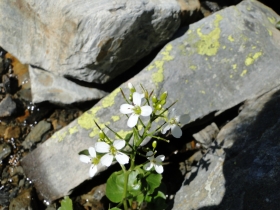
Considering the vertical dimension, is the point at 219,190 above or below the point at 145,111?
below

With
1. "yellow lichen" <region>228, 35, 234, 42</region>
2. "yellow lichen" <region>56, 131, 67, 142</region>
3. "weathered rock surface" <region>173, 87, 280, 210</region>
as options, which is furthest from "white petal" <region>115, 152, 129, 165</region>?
"yellow lichen" <region>228, 35, 234, 42</region>

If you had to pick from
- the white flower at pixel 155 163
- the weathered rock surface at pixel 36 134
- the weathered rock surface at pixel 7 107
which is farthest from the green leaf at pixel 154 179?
the weathered rock surface at pixel 7 107

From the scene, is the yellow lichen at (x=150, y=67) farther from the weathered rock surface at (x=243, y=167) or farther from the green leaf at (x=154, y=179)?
the green leaf at (x=154, y=179)

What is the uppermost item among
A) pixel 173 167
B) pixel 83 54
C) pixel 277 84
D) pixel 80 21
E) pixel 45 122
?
pixel 80 21

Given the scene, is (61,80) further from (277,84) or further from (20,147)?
(277,84)

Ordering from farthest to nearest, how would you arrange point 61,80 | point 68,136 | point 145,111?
1. point 61,80
2. point 68,136
3. point 145,111

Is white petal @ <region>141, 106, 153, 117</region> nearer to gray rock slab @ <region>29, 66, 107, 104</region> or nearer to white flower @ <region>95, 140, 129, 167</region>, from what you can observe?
white flower @ <region>95, 140, 129, 167</region>

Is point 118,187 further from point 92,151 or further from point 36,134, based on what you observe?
point 36,134

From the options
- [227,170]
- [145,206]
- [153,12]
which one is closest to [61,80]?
[153,12]

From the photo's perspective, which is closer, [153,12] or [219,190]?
[219,190]
